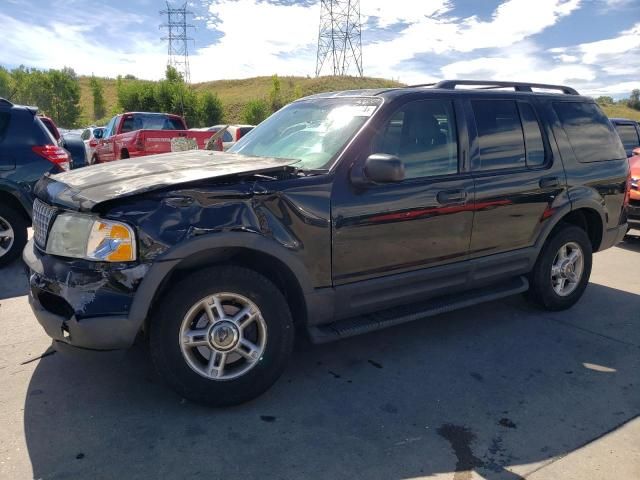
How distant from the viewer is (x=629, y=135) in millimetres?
11375

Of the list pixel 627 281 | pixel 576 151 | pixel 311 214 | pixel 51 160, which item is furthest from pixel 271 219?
pixel 627 281

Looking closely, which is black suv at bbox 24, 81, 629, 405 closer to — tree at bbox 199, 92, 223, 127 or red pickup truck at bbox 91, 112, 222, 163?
red pickup truck at bbox 91, 112, 222, 163

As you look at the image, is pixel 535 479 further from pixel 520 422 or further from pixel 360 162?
pixel 360 162

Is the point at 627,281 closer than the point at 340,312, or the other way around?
the point at 340,312

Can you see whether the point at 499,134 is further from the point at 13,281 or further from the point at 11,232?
the point at 11,232

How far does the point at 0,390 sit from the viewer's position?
10.6ft

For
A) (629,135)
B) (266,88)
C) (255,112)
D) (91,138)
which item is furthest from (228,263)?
(266,88)

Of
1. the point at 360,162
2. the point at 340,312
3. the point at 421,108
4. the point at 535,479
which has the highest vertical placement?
the point at 421,108

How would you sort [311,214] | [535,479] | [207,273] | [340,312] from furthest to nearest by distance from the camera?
[340,312], [311,214], [207,273], [535,479]

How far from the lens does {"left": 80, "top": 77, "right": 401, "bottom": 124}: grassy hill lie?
5828 centimetres

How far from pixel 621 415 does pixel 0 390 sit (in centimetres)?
383

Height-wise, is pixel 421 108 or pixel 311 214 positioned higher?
pixel 421 108

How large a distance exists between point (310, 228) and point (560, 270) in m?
2.81

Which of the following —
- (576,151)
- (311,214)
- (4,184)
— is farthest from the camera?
(4,184)
